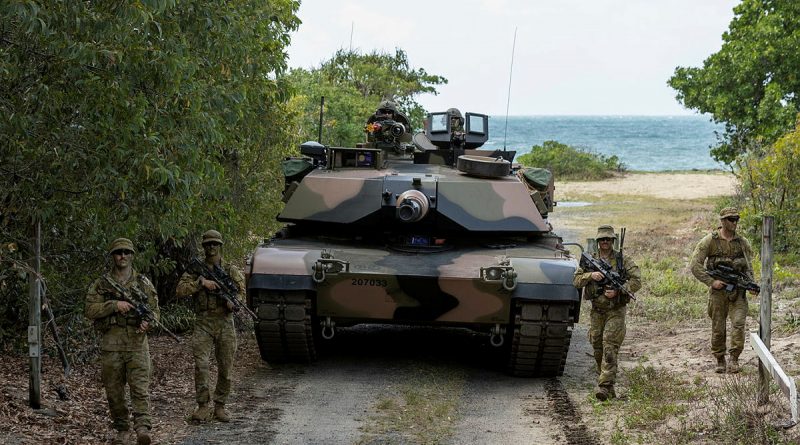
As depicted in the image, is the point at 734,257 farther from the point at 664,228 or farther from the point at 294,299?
the point at 664,228

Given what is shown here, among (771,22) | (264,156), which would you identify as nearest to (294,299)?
(264,156)

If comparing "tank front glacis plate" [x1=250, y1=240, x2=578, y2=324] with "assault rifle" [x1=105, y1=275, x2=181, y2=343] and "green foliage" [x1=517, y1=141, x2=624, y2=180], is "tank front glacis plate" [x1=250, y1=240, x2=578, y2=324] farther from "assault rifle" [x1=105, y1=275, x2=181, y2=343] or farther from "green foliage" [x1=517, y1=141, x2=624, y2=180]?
"green foliage" [x1=517, y1=141, x2=624, y2=180]

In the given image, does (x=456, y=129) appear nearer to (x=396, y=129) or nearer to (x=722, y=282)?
(x=396, y=129)

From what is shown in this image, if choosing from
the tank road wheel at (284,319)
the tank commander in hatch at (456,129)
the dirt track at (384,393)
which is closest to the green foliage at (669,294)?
the dirt track at (384,393)

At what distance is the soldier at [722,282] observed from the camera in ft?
34.9

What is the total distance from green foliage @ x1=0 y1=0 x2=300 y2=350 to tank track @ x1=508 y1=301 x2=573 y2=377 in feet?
9.81

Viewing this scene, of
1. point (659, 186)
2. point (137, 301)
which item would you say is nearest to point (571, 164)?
point (659, 186)

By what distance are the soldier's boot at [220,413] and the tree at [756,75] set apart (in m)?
19.0

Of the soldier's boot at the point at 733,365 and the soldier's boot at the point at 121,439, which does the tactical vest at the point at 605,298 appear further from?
the soldier's boot at the point at 121,439

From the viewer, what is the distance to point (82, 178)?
823cm

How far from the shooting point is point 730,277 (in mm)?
10602

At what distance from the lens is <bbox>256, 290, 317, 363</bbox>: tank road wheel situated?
35.3ft

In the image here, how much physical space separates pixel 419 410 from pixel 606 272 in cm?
192

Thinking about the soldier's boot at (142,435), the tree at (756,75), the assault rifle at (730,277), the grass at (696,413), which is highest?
the tree at (756,75)
